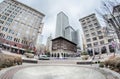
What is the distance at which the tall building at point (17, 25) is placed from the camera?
4078 centimetres

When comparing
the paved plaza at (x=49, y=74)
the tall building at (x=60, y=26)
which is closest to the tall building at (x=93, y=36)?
the tall building at (x=60, y=26)

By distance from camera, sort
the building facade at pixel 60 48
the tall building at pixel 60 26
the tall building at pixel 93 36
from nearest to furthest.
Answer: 1. the building facade at pixel 60 48
2. the tall building at pixel 93 36
3. the tall building at pixel 60 26

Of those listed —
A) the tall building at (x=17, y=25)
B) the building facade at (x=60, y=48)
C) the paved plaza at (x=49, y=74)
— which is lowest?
the paved plaza at (x=49, y=74)

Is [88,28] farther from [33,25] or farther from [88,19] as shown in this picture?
[33,25]

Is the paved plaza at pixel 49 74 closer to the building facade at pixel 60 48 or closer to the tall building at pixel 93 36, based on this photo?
the building facade at pixel 60 48

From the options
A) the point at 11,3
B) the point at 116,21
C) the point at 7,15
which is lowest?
the point at 116,21

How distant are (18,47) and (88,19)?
1589 inches

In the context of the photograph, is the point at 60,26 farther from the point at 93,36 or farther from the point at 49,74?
the point at 49,74

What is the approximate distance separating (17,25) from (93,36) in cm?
4003

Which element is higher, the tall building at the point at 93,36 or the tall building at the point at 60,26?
the tall building at the point at 60,26

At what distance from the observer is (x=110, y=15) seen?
847 centimetres

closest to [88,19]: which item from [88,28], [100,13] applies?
[88,28]

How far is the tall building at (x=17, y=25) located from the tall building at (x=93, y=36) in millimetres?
28669

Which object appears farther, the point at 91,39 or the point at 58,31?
the point at 58,31
